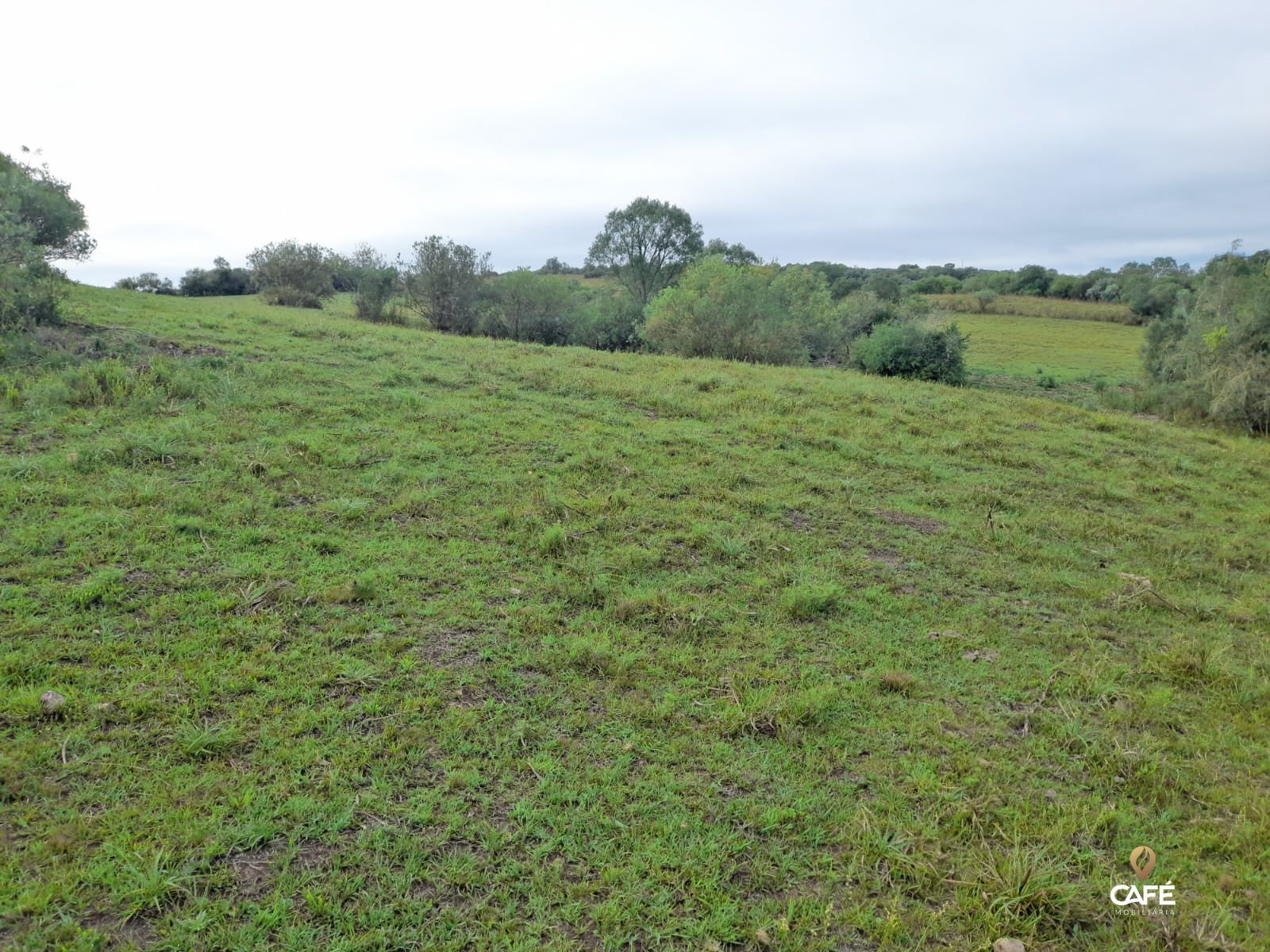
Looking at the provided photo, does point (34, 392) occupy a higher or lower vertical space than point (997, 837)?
higher

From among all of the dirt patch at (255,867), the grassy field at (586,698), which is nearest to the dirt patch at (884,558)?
the grassy field at (586,698)

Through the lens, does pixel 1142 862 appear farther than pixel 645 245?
No

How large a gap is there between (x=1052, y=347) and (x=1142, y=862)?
162 ft

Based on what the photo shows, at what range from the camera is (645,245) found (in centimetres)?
5188

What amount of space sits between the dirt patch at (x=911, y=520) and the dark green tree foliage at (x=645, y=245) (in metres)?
44.8

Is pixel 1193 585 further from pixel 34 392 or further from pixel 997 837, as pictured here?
pixel 34 392

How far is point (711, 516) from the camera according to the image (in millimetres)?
8008

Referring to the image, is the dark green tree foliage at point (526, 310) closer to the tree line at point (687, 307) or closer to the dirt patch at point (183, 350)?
the tree line at point (687, 307)

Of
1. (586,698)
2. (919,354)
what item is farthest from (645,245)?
(586,698)

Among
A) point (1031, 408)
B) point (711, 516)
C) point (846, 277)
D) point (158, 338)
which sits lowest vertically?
point (711, 516)

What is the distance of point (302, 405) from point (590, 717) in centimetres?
845

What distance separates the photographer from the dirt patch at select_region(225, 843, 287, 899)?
2883 mm

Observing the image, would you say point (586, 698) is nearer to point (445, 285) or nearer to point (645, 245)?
point (445, 285)

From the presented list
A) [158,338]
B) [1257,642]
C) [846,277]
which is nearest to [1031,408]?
[1257,642]
